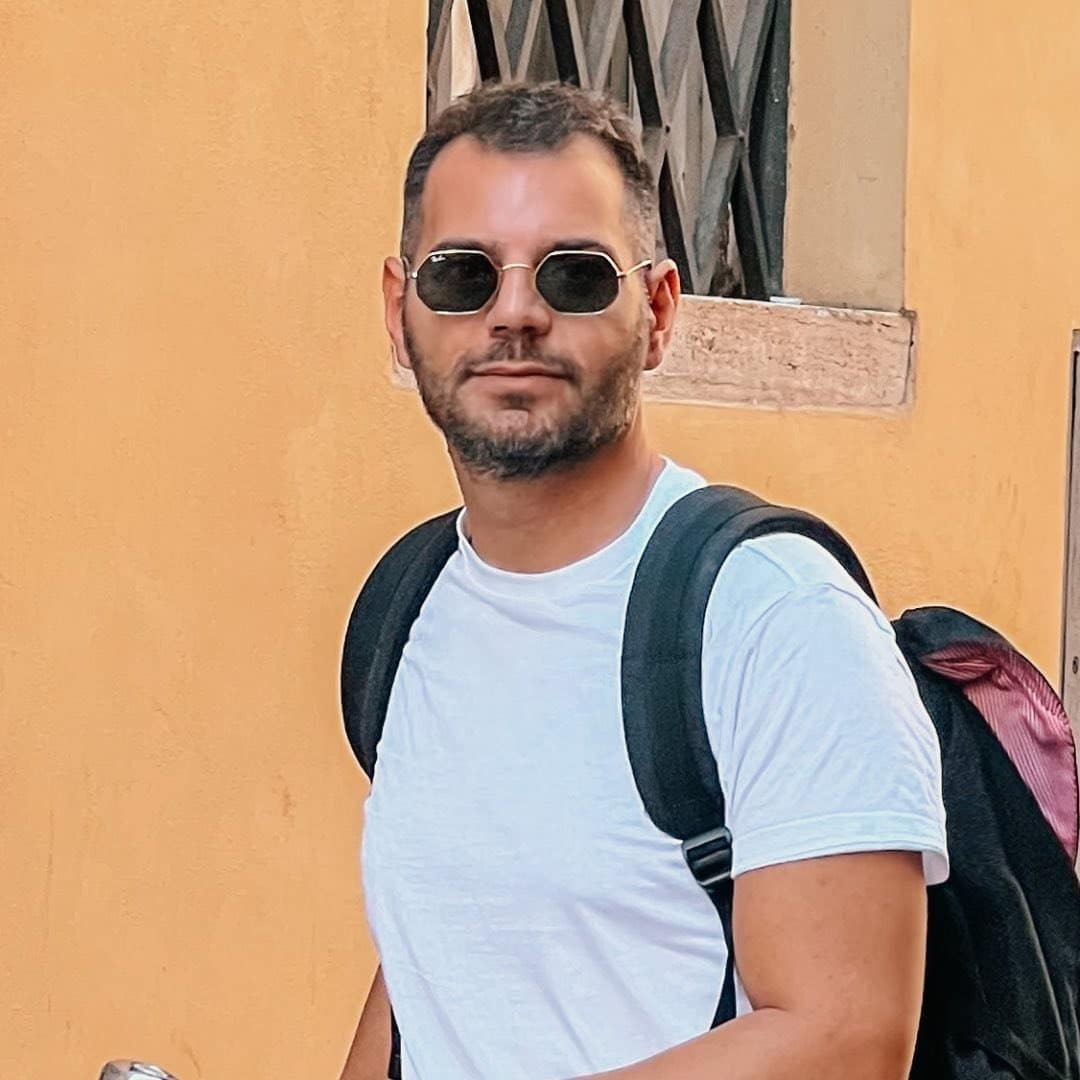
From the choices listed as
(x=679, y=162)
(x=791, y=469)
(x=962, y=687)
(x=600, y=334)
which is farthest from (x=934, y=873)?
(x=679, y=162)

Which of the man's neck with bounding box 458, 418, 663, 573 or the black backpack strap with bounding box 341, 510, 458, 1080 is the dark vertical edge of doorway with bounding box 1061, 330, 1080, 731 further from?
the man's neck with bounding box 458, 418, 663, 573

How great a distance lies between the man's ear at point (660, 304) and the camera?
6.89 ft

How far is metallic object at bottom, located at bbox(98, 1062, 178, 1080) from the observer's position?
1.92m

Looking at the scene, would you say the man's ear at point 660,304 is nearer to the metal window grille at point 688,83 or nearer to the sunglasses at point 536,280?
Answer: the sunglasses at point 536,280

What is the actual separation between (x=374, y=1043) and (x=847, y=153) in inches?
115

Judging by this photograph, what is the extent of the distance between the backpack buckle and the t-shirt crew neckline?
274mm

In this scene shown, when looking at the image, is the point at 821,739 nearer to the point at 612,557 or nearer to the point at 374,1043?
the point at 612,557

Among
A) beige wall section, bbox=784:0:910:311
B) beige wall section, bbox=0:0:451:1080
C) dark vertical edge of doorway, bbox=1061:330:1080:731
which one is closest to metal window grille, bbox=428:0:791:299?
beige wall section, bbox=784:0:910:311

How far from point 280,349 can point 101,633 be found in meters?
0.54

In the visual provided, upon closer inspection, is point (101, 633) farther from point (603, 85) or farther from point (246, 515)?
point (603, 85)

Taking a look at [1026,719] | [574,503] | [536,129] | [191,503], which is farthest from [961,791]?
[191,503]

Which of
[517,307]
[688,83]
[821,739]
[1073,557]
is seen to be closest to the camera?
[821,739]

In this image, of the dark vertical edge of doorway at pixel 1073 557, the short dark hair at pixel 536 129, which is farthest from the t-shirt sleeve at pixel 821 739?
the dark vertical edge of doorway at pixel 1073 557

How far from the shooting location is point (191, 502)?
3629 mm
